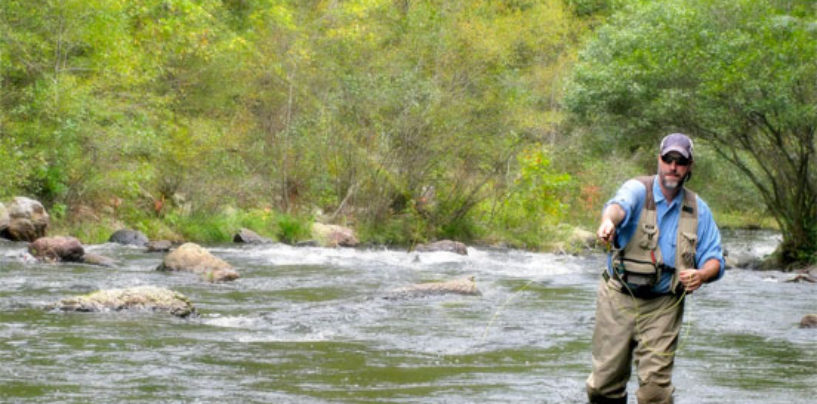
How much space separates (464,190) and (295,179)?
407 cm

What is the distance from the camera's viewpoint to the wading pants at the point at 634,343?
5.68 meters

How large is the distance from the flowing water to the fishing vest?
1954 millimetres

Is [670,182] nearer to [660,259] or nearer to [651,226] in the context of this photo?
[651,226]

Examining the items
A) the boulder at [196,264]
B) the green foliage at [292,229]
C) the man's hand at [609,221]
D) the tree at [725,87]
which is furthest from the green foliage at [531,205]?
the man's hand at [609,221]

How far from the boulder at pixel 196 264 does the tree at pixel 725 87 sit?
9889 millimetres

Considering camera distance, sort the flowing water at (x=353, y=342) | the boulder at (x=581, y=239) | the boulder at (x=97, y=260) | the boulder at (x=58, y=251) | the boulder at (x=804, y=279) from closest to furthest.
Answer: the flowing water at (x=353, y=342)
the boulder at (x=97, y=260)
the boulder at (x=58, y=251)
the boulder at (x=804, y=279)
the boulder at (x=581, y=239)

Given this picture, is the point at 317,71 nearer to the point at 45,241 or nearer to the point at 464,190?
the point at 464,190

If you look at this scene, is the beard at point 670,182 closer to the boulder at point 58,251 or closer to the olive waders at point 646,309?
the olive waders at point 646,309

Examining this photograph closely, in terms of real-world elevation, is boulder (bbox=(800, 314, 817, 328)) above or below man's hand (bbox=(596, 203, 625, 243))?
below

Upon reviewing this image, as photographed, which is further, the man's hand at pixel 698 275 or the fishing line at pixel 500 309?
the fishing line at pixel 500 309

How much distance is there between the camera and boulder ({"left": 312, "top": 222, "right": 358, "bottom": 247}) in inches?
932

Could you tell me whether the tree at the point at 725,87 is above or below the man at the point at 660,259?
above

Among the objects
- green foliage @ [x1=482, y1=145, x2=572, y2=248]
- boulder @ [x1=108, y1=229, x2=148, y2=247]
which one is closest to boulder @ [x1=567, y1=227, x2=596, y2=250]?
green foliage @ [x1=482, y1=145, x2=572, y2=248]

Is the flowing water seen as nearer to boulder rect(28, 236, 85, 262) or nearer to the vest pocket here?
boulder rect(28, 236, 85, 262)
